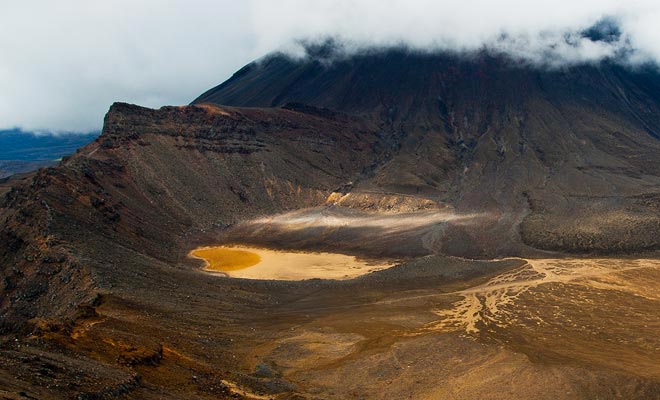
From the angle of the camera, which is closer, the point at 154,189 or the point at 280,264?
the point at 280,264

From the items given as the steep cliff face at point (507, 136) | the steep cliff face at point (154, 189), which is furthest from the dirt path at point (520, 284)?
the steep cliff face at point (154, 189)

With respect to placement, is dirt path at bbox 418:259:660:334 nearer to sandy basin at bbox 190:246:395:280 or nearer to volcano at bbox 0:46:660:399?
volcano at bbox 0:46:660:399

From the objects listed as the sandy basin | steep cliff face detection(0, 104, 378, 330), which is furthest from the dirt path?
steep cliff face detection(0, 104, 378, 330)

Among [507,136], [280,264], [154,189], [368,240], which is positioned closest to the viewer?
[280,264]

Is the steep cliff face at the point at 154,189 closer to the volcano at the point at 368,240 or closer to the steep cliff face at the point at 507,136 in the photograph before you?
the volcano at the point at 368,240

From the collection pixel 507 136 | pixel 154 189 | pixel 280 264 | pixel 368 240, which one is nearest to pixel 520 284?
pixel 368 240

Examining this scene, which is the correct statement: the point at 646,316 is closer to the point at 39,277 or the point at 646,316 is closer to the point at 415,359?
the point at 415,359

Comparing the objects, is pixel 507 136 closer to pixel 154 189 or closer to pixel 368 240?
pixel 368 240
